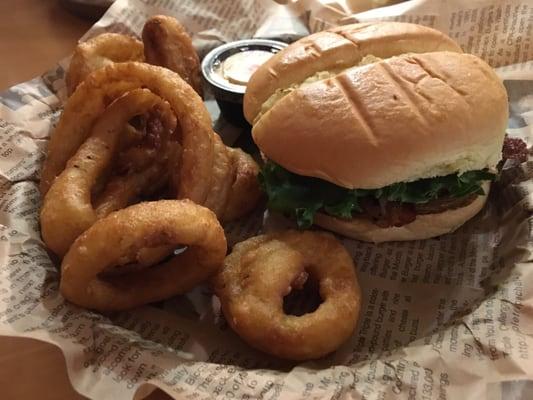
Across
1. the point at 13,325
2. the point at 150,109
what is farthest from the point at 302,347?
the point at 150,109

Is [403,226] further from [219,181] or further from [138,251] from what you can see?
[138,251]

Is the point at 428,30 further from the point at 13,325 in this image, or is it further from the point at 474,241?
the point at 13,325

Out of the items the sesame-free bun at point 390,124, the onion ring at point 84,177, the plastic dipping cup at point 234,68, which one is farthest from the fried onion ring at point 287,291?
the plastic dipping cup at point 234,68

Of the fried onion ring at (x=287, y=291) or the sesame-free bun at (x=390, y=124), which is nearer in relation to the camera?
the fried onion ring at (x=287, y=291)

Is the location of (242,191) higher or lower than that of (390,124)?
lower

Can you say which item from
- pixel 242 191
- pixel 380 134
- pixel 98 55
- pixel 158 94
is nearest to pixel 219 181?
pixel 242 191

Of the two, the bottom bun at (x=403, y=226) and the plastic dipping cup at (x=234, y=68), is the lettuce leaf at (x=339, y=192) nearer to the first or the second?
the bottom bun at (x=403, y=226)
